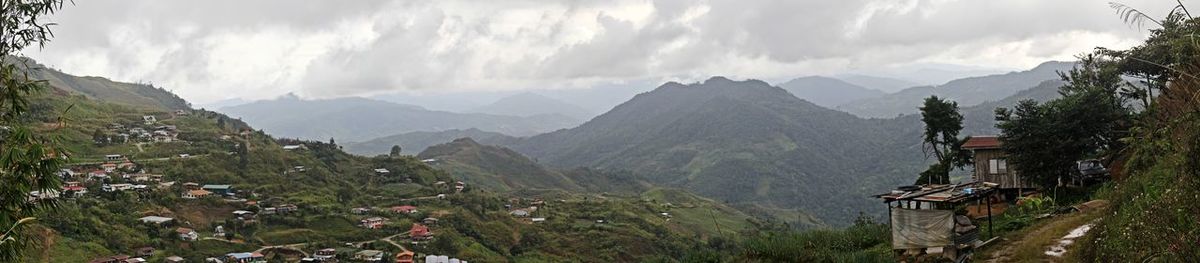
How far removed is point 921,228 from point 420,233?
48.1m

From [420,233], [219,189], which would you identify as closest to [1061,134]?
[420,233]

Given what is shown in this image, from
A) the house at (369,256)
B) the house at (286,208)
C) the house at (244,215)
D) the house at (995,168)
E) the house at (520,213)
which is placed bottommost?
the house at (369,256)

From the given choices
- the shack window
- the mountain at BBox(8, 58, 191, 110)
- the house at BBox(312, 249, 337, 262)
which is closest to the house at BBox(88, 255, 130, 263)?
the house at BBox(312, 249, 337, 262)

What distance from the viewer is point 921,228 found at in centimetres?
1438

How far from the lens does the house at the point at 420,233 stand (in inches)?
2247

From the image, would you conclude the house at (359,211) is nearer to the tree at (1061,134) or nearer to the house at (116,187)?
the house at (116,187)

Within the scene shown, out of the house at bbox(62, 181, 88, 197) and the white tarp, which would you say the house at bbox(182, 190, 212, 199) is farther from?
the white tarp

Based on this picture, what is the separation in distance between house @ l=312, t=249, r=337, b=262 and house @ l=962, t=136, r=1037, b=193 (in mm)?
38204

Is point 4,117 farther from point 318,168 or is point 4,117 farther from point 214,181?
point 318,168

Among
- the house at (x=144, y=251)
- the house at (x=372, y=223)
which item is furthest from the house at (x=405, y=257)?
the house at (x=144, y=251)

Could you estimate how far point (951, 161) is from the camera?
29469mm

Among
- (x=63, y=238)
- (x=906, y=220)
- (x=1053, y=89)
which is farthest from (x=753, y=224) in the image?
(x=1053, y=89)

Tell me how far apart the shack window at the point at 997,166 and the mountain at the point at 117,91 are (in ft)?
535

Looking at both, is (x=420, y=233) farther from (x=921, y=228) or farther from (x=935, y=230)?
(x=935, y=230)
